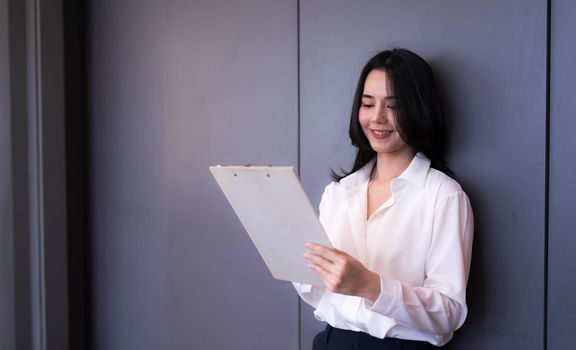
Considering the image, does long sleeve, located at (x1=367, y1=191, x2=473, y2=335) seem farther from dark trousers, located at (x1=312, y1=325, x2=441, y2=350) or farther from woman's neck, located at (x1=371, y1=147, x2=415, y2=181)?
woman's neck, located at (x1=371, y1=147, x2=415, y2=181)

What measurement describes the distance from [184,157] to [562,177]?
1425mm

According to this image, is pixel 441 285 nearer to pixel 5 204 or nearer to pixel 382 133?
pixel 382 133

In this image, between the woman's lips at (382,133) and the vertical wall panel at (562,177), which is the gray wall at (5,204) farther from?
the vertical wall panel at (562,177)

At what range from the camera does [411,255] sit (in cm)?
135

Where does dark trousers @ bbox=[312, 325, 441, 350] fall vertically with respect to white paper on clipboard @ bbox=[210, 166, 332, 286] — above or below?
below

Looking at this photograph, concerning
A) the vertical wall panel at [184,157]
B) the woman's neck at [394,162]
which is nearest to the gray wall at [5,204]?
the vertical wall panel at [184,157]

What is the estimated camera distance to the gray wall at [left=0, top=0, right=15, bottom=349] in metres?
2.24

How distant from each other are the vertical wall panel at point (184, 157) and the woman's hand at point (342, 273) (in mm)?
706

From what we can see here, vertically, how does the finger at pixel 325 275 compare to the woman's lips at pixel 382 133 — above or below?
below

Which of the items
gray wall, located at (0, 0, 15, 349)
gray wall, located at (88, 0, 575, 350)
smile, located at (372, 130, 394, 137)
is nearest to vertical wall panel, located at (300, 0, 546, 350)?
gray wall, located at (88, 0, 575, 350)

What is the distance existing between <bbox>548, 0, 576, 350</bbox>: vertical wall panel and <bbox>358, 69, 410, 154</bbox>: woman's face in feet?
1.34

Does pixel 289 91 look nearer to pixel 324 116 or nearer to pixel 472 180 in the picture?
pixel 324 116

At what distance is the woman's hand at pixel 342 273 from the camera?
1161mm

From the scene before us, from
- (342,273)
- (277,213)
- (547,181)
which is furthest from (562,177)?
(277,213)
